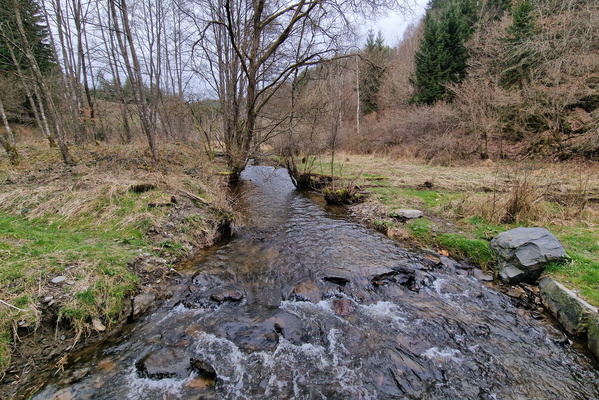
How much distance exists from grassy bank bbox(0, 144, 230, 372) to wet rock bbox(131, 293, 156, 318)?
0.13 meters

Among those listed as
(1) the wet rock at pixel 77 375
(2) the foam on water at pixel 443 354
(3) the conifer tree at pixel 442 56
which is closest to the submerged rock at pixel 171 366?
(1) the wet rock at pixel 77 375

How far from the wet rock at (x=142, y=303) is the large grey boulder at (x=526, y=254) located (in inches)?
217

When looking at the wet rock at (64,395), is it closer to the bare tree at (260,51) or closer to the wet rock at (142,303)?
the wet rock at (142,303)

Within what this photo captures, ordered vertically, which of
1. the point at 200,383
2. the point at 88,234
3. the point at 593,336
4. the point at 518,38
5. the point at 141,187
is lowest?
the point at 200,383

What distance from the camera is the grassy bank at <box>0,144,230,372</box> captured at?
276 centimetres

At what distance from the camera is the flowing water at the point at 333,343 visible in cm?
237

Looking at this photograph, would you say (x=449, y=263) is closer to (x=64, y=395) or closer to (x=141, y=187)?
(x=64, y=395)

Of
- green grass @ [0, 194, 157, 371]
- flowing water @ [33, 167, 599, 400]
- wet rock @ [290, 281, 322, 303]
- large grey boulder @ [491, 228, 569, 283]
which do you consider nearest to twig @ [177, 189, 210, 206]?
green grass @ [0, 194, 157, 371]

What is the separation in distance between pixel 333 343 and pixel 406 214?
4523 mm

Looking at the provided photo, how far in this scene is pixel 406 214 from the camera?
649cm

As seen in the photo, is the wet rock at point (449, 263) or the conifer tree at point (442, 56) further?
the conifer tree at point (442, 56)

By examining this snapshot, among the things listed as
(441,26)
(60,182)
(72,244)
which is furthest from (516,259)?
(441,26)

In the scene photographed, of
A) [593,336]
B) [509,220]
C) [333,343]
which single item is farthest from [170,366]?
[509,220]

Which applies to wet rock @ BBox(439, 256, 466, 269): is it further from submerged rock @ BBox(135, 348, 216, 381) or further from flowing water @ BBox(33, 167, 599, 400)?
submerged rock @ BBox(135, 348, 216, 381)
